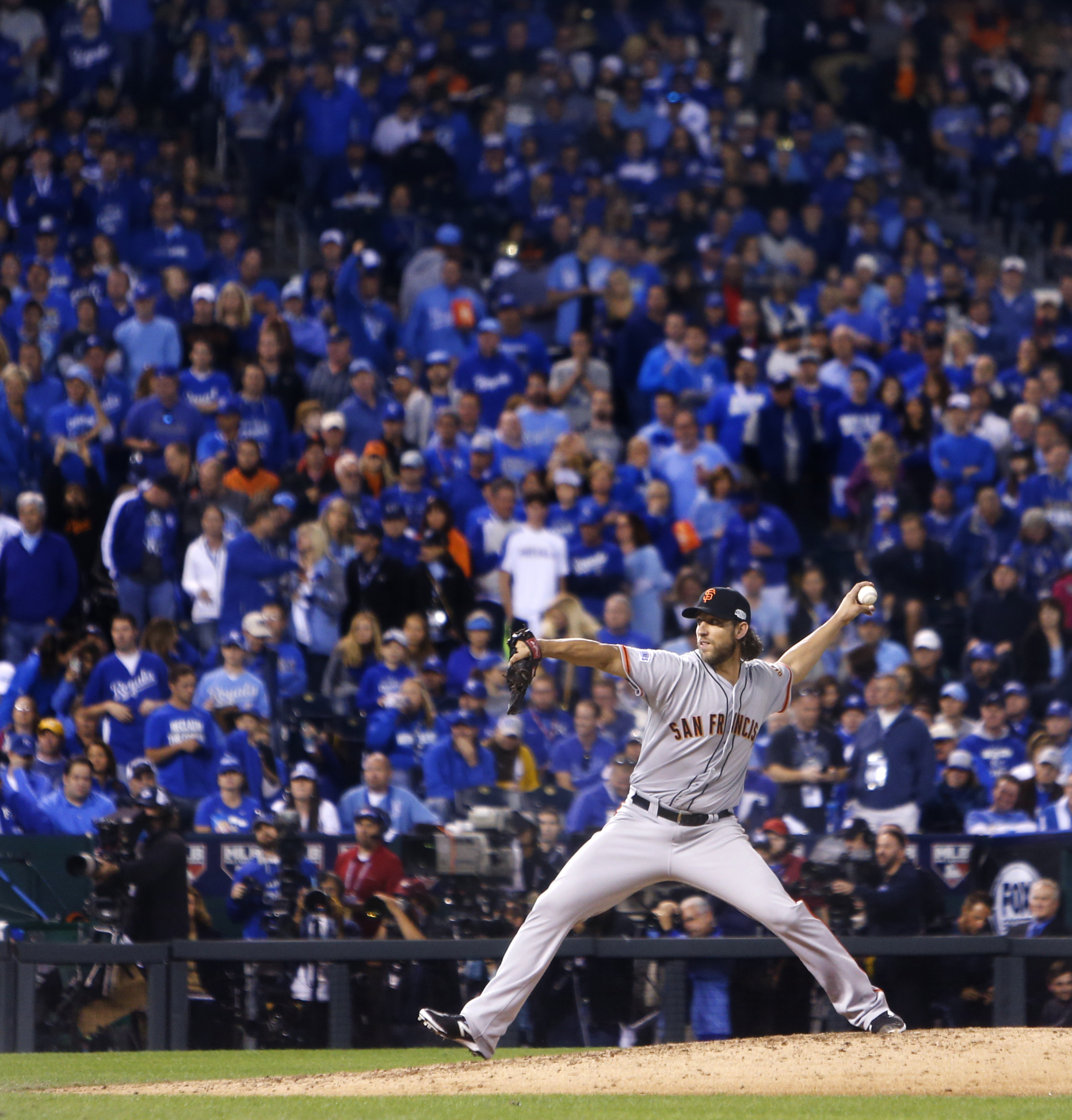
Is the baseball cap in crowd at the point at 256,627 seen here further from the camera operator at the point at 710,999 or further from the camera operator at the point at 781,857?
the camera operator at the point at 710,999

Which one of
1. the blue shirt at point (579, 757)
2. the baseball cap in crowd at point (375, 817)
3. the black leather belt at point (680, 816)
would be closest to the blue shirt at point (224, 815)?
the baseball cap in crowd at point (375, 817)

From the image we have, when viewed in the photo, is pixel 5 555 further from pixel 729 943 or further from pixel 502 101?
pixel 502 101

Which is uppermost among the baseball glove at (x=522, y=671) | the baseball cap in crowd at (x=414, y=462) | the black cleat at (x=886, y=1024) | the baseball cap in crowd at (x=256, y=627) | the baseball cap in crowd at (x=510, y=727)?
the baseball cap in crowd at (x=414, y=462)

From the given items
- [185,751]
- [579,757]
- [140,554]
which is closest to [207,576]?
[140,554]

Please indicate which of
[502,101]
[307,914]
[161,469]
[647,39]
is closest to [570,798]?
[307,914]

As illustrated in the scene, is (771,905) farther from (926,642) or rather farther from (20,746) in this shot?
(926,642)

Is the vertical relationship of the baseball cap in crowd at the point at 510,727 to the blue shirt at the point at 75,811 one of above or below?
above

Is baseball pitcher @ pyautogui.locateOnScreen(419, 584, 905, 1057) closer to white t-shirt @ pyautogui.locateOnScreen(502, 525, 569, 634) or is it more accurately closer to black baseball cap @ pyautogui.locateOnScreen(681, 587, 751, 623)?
black baseball cap @ pyautogui.locateOnScreen(681, 587, 751, 623)
